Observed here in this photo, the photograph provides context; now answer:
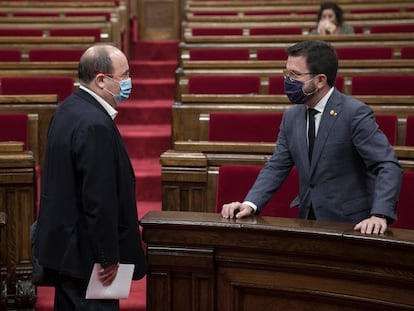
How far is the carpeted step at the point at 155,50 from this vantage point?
2.82 meters

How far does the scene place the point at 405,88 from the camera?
66.5 inches

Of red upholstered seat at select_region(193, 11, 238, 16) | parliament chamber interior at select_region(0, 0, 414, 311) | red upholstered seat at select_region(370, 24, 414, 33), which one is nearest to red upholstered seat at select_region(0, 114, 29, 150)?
parliament chamber interior at select_region(0, 0, 414, 311)

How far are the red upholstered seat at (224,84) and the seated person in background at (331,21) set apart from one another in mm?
507

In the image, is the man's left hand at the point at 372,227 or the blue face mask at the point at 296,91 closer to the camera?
the man's left hand at the point at 372,227

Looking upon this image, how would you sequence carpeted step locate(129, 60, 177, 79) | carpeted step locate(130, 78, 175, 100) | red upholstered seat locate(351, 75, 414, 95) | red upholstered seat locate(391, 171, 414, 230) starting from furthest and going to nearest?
carpeted step locate(129, 60, 177, 79) → carpeted step locate(130, 78, 175, 100) → red upholstered seat locate(351, 75, 414, 95) → red upholstered seat locate(391, 171, 414, 230)

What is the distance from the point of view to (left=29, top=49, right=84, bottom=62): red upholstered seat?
6.89 ft

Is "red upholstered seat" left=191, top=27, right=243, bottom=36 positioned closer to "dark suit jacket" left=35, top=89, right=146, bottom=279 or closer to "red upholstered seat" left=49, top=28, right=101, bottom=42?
"red upholstered seat" left=49, top=28, right=101, bottom=42

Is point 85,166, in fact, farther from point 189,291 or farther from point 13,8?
→ point 13,8

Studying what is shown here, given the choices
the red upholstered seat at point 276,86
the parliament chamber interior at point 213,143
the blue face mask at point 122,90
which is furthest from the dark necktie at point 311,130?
the red upholstered seat at point 276,86

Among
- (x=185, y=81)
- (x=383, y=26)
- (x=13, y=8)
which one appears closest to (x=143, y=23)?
(x=13, y=8)

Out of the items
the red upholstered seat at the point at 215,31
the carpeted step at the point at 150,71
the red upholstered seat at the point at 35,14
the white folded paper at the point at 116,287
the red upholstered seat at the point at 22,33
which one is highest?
the red upholstered seat at the point at 35,14

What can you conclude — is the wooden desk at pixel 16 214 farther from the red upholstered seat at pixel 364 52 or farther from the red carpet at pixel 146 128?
the red upholstered seat at pixel 364 52

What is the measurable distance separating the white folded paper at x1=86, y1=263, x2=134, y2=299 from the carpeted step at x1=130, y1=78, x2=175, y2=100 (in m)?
1.54

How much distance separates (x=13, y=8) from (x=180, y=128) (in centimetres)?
157
